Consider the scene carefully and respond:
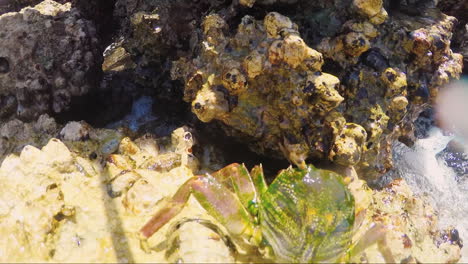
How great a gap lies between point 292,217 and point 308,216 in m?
0.07

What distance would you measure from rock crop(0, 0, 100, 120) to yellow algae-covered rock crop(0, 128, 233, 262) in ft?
1.91

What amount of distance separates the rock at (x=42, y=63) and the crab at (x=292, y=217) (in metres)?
1.42

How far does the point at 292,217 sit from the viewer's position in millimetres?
1648

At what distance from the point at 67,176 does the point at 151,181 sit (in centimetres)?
45

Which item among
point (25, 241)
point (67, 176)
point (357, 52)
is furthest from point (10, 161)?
point (357, 52)

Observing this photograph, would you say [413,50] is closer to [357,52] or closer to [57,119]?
[357,52]

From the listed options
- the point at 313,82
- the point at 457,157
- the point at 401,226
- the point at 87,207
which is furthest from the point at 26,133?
the point at 457,157

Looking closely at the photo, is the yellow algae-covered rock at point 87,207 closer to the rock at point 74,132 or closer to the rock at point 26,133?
the rock at point 74,132

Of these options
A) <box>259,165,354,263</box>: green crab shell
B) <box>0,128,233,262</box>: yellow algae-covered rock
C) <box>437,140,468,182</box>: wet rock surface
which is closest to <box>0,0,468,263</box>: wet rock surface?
<box>0,128,233,262</box>: yellow algae-covered rock

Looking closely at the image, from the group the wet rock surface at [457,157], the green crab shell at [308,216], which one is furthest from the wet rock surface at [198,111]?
the wet rock surface at [457,157]

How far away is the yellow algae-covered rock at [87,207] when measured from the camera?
1.69m

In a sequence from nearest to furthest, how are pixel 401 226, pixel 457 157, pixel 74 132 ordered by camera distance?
pixel 401 226 → pixel 74 132 → pixel 457 157

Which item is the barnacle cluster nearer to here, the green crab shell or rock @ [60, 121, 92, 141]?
the green crab shell

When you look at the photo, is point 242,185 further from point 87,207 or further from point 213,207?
point 87,207
